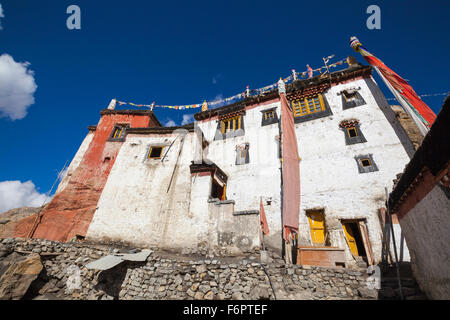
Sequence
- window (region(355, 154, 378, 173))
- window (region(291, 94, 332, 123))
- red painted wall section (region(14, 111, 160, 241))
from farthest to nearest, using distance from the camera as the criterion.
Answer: window (region(291, 94, 332, 123)) < red painted wall section (region(14, 111, 160, 241)) < window (region(355, 154, 378, 173))

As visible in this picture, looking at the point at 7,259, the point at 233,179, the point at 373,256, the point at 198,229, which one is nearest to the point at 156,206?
the point at 198,229

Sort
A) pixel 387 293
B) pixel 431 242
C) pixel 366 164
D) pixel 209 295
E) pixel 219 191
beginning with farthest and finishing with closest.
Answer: pixel 219 191, pixel 366 164, pixel 209 295, pixel 387 293, pixel 431 242

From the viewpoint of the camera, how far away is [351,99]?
13.0 meters

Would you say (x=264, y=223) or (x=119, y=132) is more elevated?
(x=119, y=132)

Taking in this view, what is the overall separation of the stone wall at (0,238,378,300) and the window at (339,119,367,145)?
284 inches

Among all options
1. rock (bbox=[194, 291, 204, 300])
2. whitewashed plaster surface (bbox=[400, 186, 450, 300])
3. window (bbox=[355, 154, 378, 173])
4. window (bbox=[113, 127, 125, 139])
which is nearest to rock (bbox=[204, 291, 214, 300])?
rock (bbox=[194, 291, 204, 300])

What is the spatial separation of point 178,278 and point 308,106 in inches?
523

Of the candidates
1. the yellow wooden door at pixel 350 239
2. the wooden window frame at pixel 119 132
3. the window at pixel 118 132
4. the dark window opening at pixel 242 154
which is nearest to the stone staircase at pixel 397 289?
the yellow wooden door at pixel 350 239

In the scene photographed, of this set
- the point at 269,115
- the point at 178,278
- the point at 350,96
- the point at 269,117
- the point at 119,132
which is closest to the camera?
the point at 178,278

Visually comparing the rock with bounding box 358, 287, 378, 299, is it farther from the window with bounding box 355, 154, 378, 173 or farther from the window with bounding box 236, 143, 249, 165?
the window with bounding box 236, 143, 249, 165

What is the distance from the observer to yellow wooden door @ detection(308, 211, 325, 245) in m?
10.0

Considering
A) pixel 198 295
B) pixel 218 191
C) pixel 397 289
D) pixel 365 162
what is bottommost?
pixel 198 295

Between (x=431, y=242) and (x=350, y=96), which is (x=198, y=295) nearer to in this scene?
(x=431, y=242)

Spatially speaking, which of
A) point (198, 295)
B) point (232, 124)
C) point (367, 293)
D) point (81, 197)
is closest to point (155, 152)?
point (81, 197)
